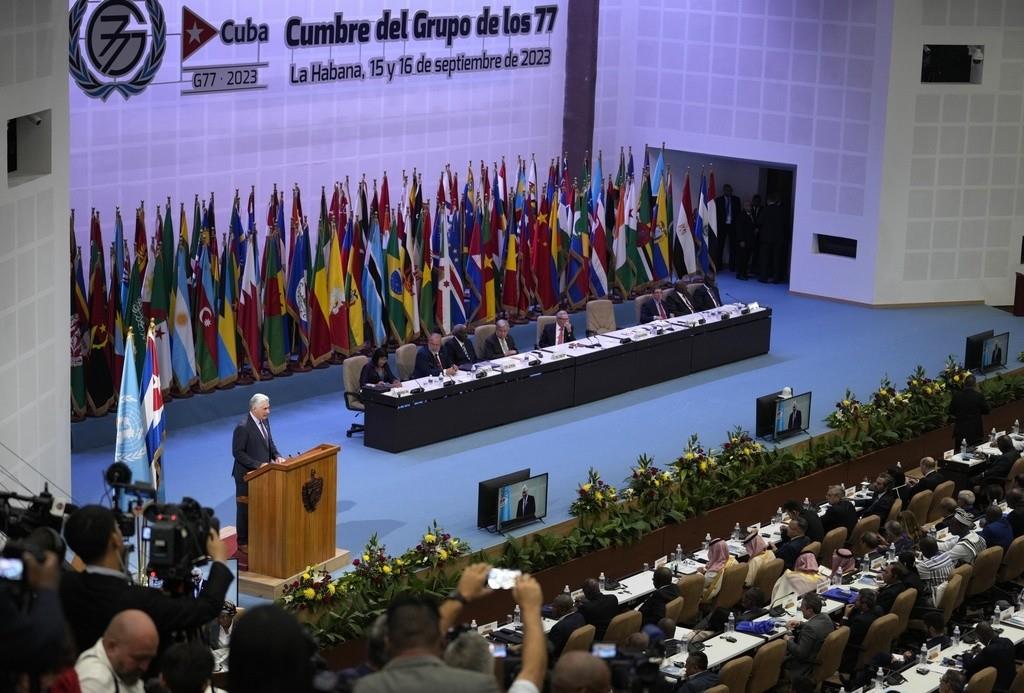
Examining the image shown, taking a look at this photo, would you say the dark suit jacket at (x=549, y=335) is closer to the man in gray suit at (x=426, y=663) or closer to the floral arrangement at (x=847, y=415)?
the floral arrangement at (x=847, y=415)

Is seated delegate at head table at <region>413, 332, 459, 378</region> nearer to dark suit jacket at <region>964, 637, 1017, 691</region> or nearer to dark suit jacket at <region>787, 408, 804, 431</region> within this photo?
dark suit jacket at <region>787, 408, 804, 431</region>

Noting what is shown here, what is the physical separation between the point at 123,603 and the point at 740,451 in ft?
33.4

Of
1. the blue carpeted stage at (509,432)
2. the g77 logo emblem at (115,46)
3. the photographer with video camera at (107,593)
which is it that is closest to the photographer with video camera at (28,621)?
the photographer with video camera at (107,593)

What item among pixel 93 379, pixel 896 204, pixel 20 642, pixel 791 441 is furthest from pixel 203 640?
pixel 896 204

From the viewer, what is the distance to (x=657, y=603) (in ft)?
40.6

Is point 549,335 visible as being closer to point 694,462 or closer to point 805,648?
point 694,462

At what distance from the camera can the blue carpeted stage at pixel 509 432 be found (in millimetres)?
15156

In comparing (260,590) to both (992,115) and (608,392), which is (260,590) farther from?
(992,115)

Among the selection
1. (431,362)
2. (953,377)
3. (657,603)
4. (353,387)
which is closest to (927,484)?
(953,377)

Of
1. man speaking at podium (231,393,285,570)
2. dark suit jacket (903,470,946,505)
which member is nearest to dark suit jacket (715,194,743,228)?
dark suit jacket (903,470,946,505)

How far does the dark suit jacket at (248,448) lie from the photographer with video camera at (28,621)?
7.87 metres

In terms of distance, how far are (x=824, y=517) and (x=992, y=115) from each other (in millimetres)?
11581

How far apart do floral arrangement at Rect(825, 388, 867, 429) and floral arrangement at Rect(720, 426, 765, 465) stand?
1396 millimetres

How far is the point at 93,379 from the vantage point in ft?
54.3
